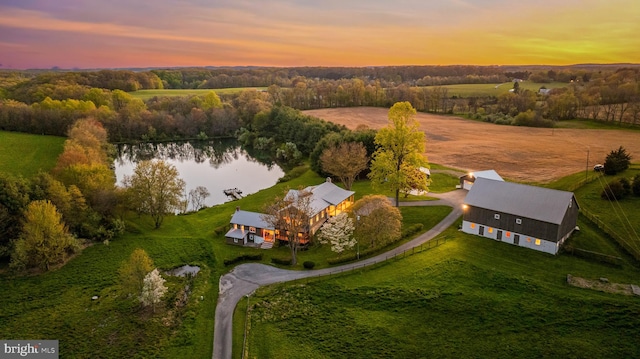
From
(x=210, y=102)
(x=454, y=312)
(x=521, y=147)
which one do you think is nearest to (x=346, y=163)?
(x=454, y=312)

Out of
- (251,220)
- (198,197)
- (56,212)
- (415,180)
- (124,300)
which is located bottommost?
(124,300)

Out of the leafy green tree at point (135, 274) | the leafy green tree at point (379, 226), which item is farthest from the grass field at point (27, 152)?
the leafy green tree at point (379, 226)

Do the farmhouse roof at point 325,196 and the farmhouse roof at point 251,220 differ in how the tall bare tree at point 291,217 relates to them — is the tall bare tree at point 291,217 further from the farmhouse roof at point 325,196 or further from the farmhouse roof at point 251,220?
the farmhouse roof at point 325,196

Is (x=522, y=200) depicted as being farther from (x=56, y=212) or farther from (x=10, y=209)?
(x=10, y=209)

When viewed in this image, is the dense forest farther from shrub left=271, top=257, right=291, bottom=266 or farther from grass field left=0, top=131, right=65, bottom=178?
shrub left=271, top=257, right=291, bottom=266

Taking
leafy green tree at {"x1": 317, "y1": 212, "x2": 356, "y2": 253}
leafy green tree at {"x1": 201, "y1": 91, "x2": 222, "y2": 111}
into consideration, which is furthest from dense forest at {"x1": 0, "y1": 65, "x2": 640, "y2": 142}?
leafy green tree at {"x1": 317, "y1": 212, "x2": 356, "y2": 253}

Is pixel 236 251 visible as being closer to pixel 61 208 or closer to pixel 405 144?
pixel 61 208

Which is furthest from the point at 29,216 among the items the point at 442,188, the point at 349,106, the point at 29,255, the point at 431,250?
the point at 349,106
